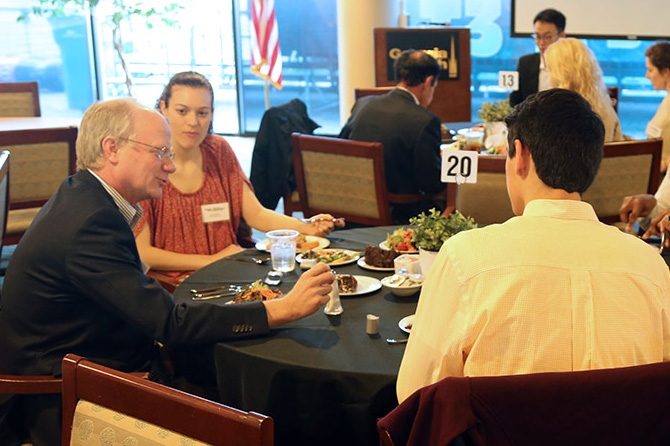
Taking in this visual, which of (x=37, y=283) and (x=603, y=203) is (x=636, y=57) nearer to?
(x=603, y=203)

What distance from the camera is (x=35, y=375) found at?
2.18 m

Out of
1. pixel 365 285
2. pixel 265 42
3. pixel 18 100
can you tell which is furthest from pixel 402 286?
pixel 265 42

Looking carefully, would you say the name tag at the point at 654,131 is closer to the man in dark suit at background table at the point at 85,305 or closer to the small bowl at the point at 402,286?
the small bowl at the point at 402,286

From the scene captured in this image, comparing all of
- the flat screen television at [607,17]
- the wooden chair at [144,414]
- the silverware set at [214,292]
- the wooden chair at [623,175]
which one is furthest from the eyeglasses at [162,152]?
the flat screen television at [607,17]

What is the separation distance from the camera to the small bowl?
2.44m

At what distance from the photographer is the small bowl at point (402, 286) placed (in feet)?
8.00

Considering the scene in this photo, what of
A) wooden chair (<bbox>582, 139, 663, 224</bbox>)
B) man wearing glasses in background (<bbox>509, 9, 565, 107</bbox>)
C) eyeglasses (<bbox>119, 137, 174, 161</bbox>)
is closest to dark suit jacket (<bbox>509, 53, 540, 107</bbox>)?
man wearing glasses in background (<bbox>509, 9, 565, 107</bbox>)

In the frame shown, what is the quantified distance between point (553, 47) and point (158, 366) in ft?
11.1

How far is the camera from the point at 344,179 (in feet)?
14.2

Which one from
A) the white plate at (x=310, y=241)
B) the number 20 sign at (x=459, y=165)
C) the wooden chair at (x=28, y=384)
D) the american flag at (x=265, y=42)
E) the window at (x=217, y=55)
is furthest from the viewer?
the window at (x=217, y=55)

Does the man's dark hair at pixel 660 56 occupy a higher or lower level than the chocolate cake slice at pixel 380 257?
higher

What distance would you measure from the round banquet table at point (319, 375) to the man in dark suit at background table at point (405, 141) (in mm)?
2288

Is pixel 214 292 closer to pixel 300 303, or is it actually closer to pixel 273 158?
pixel 300 303

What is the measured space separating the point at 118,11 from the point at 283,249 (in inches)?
291
